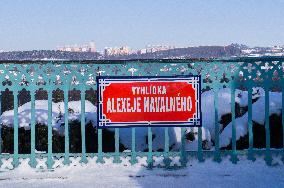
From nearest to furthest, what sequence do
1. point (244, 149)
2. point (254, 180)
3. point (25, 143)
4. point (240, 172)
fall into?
point (254, 180)
point (240, 172)
point (244, 149)
point (25, 143)

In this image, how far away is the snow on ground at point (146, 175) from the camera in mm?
6055

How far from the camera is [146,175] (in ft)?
21.2

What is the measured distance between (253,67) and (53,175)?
322 cm

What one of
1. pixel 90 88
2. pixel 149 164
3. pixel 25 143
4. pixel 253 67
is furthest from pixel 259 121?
pixel 25 143

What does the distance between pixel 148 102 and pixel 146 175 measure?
1068 millimetres

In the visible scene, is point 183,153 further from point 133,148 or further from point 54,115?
point 54,115

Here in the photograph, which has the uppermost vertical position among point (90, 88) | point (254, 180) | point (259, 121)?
point (90, 88)

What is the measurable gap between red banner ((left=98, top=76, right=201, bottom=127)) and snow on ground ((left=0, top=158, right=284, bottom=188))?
25.6 inches

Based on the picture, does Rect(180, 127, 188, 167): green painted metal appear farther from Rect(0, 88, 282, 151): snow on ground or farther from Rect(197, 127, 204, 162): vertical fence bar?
Rect(0, 88, 282, 151): snow on ground

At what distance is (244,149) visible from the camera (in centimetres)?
704

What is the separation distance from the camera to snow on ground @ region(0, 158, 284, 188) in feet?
19.9

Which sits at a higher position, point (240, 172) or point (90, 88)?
point (90, 88)

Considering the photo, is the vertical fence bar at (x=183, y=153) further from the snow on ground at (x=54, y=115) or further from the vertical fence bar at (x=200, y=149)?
the snow on ground at (x=54, y=115)

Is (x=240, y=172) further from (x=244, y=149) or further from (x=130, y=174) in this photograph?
(x=130, y=174)
